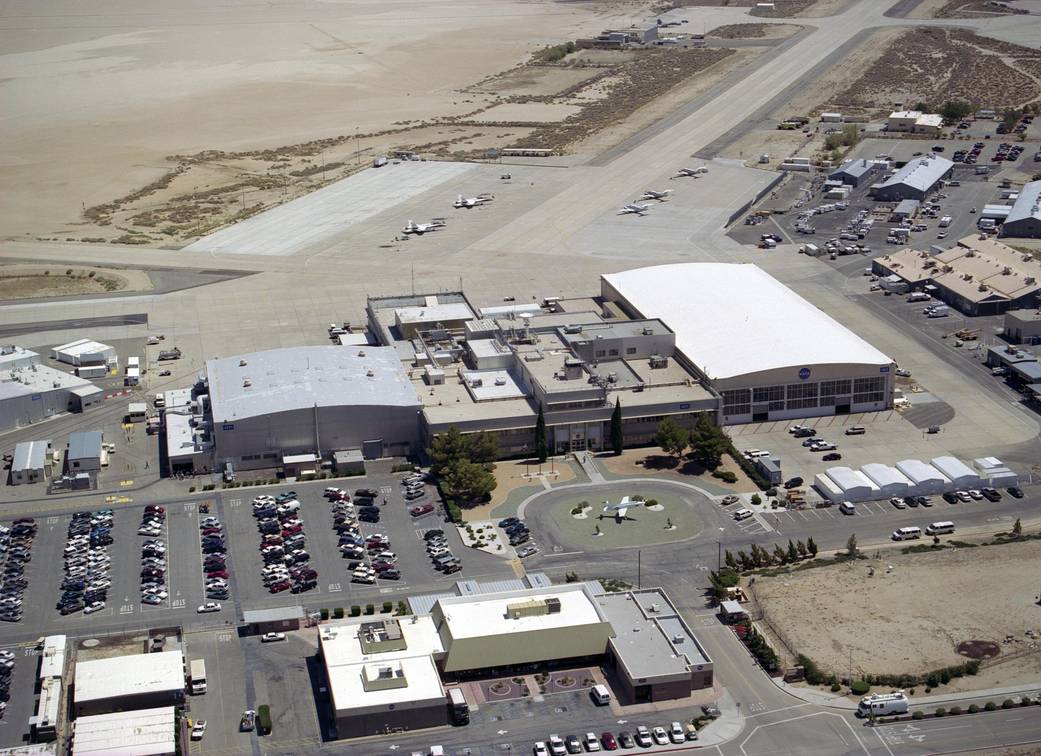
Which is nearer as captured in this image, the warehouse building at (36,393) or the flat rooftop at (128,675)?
→ the flat rooftop at (128,675)

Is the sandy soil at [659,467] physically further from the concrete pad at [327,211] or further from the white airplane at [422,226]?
the white airplane at [422,226]

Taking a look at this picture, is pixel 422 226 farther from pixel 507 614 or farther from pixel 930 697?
pixel 930 697

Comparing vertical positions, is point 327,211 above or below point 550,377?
below

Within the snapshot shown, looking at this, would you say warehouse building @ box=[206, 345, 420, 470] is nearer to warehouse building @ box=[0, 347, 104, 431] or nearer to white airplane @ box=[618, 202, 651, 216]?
warehouse building @ box=[0, 347, 104, 431]

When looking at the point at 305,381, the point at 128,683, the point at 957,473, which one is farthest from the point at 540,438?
the point at 128,683

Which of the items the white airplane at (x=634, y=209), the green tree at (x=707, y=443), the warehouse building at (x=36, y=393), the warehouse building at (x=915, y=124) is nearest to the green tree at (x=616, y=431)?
the green tree at (x=707, y=443)

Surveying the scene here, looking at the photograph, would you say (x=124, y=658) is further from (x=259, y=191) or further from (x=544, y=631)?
(x=259, y=191)
